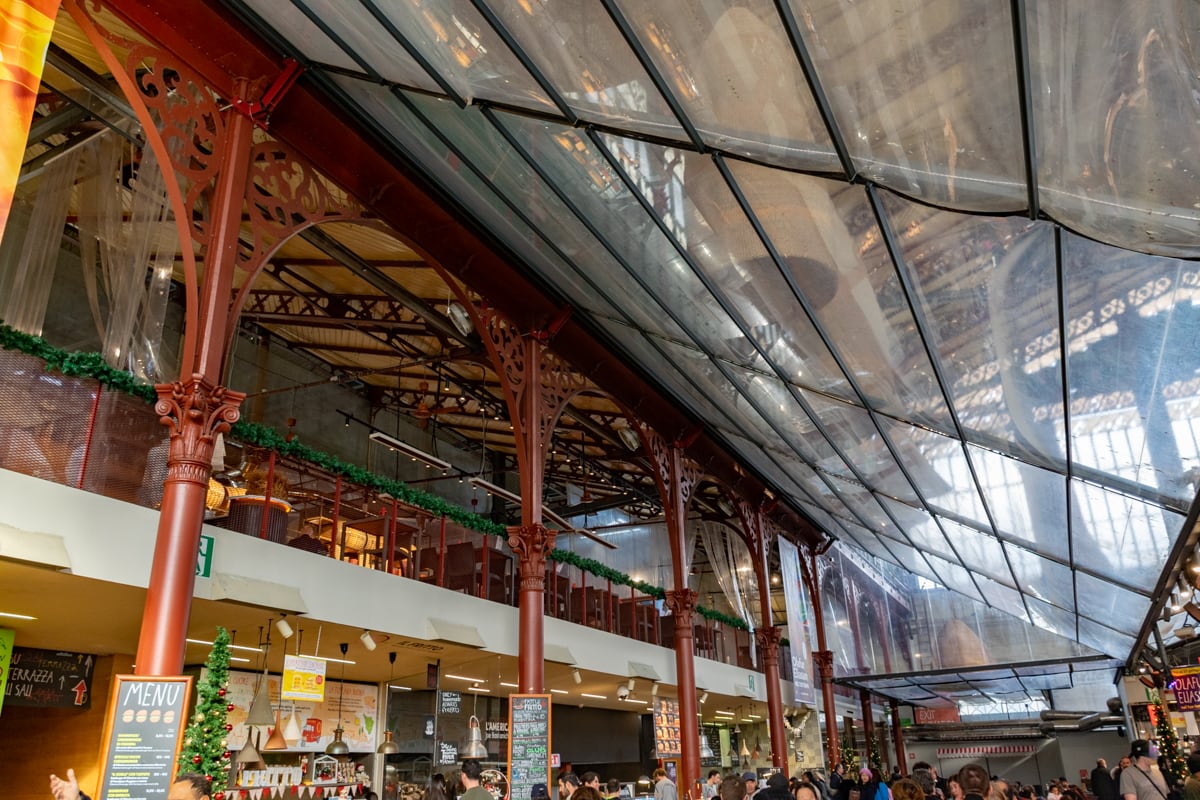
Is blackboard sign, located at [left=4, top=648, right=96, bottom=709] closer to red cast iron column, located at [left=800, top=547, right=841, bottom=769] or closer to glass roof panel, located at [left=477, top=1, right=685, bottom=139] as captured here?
glass roof panel, located at [left=477, top=1, right=685, bottom=139]

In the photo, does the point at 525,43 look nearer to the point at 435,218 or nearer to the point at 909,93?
the point at 909,93

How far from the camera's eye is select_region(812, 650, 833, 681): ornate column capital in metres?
20.6

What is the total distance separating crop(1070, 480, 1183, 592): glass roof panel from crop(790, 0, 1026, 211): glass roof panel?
14.0ft

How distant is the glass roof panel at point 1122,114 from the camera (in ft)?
9.10

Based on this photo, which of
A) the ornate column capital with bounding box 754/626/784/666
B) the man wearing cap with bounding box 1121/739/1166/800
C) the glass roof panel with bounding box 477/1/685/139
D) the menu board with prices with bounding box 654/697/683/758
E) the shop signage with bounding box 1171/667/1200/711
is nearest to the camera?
the glass roof panel with bounding box 477/1/685/139

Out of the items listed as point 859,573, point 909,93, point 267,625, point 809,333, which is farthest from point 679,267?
point 859,573

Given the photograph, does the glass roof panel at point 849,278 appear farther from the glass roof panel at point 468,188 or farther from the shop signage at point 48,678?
the shop signage at point 48,678

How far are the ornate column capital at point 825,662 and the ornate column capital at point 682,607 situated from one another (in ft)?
27.5

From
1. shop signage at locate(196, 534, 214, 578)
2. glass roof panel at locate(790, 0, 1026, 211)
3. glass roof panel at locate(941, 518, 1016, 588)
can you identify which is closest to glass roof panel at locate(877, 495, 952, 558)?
glass roof panel at locate(941, 518, 1016, 588)

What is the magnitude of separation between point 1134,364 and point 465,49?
493 centimetres

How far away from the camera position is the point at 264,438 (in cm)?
849

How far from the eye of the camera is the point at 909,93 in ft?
12.3

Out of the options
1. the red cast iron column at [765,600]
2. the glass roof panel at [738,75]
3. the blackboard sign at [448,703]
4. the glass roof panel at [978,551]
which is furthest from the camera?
the red cast iron column at [765,600]

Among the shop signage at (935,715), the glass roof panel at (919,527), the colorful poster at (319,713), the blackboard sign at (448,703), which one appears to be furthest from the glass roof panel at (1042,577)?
the shop signage at (935,715)
